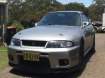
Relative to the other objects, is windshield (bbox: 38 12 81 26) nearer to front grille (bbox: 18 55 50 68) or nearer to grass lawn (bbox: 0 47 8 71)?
grass lawn (bbox: 0 47 8 71)

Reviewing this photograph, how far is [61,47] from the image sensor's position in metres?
6.92

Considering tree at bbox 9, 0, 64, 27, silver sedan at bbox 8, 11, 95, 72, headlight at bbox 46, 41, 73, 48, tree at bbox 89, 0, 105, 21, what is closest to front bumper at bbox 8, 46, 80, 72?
silver sedan at bbox 8, 11, 95, 72

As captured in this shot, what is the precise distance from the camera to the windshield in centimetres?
867

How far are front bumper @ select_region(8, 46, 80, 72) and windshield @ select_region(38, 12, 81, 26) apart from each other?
1670mm

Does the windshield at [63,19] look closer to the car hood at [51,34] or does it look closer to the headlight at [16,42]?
the car hood at [51,34]

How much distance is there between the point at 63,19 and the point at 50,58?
2289mm

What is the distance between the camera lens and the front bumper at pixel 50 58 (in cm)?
679

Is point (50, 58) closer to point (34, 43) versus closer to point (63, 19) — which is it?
point (34, 43)

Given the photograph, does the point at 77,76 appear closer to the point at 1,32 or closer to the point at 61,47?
the point at 61,47

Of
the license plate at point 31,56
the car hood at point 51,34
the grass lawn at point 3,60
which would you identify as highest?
the car hood at point 51,34

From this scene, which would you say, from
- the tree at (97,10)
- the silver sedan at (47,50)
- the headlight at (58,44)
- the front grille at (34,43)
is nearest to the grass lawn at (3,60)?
the silver sedan at (47,50)

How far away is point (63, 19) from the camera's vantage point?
8.82 meters

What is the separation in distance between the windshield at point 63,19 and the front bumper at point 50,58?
1.67 m

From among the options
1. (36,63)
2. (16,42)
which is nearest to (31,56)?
(36,63)
